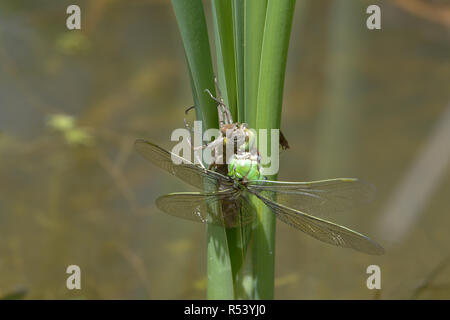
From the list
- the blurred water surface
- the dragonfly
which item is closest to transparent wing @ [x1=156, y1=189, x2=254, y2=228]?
the dragonfly

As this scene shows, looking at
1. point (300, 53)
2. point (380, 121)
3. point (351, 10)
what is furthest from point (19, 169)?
point (351, 10)

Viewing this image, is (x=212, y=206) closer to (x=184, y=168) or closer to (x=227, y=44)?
(x=184, y=168)

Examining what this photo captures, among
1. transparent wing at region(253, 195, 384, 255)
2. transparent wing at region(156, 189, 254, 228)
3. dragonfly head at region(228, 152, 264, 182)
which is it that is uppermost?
dragonfly head at region(228, 152, 264, 182)

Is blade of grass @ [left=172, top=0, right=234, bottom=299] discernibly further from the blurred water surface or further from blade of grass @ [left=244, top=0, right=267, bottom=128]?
the blurred water surface

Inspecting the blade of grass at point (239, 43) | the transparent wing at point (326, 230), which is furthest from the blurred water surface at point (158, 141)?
the blade of grass at point (239, 43)

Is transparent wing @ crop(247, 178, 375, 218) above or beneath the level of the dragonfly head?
beneath

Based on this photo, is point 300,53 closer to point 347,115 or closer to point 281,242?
point 347,115

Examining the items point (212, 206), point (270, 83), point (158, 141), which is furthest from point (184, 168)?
point (158, 141)

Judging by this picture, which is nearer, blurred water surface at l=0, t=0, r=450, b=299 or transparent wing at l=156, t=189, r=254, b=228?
transparent wing at l=156, t=189, r=254, b=228
